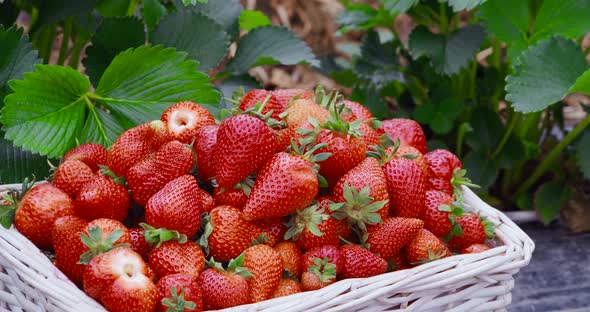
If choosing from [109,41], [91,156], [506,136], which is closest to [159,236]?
[91,156]

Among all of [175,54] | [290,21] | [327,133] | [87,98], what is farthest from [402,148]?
[290,21]

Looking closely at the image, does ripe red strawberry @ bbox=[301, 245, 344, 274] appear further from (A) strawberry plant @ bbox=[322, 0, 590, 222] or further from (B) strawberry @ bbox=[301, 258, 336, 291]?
(A) strawberry plant @ bbox=[322, 0, 590, 222]

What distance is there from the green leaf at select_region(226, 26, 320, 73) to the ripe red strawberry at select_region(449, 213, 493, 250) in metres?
0.64

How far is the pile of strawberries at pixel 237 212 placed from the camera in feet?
2.94

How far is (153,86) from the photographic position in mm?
1377

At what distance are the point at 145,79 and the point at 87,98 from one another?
4.6 inches

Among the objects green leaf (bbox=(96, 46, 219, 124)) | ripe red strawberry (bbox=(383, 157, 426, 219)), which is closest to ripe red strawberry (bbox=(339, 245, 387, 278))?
ripe red strawberry (bbox=(383, 157, 426, 219))

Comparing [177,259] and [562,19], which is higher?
[562,19]

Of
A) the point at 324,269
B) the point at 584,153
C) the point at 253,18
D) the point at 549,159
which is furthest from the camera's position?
the point at 253,18

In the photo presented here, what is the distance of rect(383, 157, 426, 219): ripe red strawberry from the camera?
3.42ft

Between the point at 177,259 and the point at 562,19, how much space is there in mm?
1122

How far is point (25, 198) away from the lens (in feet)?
3.31

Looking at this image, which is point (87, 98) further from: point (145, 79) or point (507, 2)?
point (507, 2)

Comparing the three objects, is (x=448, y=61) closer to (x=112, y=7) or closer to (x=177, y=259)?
(x=112, y=7)
